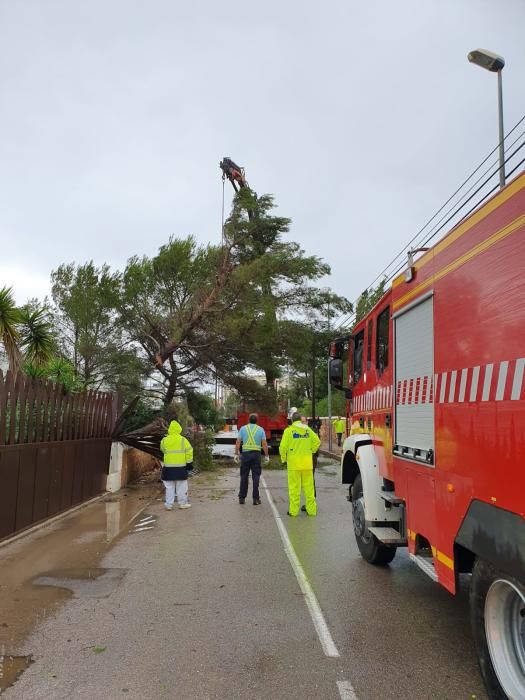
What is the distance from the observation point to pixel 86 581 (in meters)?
5.69

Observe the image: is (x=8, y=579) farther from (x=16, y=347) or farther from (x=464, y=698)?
(x=16, y=347)

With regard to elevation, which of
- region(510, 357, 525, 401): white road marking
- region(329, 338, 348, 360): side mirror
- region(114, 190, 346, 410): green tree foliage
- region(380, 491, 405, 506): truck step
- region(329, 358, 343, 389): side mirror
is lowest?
region(380, 491, 405, 506): truck step

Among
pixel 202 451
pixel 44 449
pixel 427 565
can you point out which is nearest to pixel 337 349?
pixel 427 565

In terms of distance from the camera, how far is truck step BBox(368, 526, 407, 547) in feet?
17.4

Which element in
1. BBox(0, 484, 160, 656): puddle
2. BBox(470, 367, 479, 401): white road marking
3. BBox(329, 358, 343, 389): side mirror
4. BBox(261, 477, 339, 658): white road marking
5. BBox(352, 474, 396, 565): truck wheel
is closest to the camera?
BBox(470, 367, 479, 401): white road marking

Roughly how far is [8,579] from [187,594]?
197cm

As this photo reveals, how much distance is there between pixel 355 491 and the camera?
6.60 m

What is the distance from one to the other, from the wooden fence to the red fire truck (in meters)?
5.22

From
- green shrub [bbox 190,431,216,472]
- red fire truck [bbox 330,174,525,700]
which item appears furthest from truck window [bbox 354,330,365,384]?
green shrub [bbox 190,431,216,472]

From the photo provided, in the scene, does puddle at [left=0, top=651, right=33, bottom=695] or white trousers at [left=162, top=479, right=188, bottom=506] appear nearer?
puddle at [left=0, top=651, right=33, bottom=695]

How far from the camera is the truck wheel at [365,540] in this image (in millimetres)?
6052

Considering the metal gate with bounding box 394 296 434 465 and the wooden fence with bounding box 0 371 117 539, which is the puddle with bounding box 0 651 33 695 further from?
the wooden fence with bounding box 0 371 117 539

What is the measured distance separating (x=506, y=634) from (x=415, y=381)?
6.37 ft

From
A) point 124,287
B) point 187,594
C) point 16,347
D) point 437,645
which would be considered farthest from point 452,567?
point 124,287
